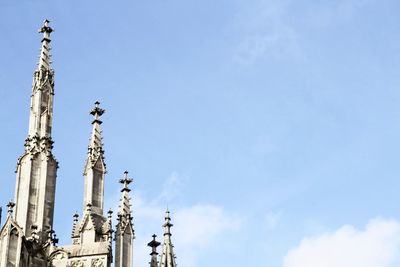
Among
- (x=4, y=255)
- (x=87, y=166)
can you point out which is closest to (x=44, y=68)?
(x=87, y=166)

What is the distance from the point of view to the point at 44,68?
47.9m

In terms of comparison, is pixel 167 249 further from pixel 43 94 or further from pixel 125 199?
pixel 43 94

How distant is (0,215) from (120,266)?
6.48m

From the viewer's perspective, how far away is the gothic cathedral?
40.9 meters

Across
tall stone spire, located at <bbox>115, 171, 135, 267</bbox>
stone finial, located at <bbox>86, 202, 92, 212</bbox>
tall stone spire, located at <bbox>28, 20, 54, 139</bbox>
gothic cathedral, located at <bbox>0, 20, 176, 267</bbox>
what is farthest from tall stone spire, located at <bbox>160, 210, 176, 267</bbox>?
tall stone spire, located at <bbox>28, 20, 54, 139</bbox>

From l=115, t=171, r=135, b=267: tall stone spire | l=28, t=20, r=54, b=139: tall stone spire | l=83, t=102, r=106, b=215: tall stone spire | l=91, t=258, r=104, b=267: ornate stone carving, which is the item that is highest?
l=28, t=20, r=54, b=139: tall stone spire

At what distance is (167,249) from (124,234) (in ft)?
12.5

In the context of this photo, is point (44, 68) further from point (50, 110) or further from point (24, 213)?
point (24, 213)

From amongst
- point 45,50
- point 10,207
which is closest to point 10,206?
point 10,207

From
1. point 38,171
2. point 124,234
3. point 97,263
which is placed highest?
point 38,171

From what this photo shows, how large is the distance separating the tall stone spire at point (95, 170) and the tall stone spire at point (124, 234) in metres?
1.22

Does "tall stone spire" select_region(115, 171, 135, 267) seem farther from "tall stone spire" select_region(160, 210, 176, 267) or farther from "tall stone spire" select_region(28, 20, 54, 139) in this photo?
"tall stone spire" select_region(28, 20, 54, 139)

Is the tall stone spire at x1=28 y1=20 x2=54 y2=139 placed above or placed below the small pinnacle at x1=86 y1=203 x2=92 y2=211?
above

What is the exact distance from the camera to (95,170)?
45.4 metres
